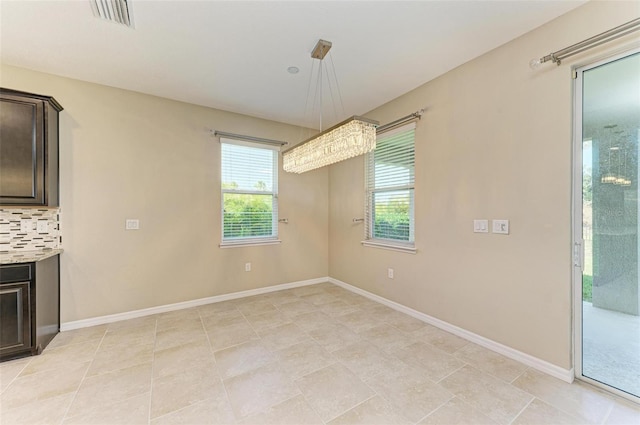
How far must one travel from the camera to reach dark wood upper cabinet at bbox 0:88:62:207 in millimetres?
2375

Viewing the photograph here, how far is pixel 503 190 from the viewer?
2340mm

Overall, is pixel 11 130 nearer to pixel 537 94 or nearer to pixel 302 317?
pixel 302 317

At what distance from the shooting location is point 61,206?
2.84 m

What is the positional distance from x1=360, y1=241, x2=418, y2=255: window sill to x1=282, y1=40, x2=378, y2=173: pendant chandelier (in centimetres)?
152

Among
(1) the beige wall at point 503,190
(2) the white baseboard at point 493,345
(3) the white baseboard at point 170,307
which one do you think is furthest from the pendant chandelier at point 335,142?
(3) the white baseboard at point 170,307

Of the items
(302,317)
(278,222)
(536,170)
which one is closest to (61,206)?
(278,222)

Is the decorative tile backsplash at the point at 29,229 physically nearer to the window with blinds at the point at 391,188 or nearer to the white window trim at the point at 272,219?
the white window trim at the point at 272,219

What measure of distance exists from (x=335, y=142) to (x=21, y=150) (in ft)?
9.47

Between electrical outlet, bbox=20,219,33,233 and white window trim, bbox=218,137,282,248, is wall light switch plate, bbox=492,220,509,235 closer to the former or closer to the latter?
white window trim, bbox=218,137,282,248

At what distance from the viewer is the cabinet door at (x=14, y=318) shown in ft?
7.14

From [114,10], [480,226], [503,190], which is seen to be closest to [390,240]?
[480,226]

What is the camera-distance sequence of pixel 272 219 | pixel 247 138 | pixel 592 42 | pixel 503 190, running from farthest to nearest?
1. pixel 272 219
2. pixel 247 138
3. pixel 503 190
4. pixel 592 42

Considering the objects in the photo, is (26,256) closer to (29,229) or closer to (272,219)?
(29,229)

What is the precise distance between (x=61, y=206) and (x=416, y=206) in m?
3.95
